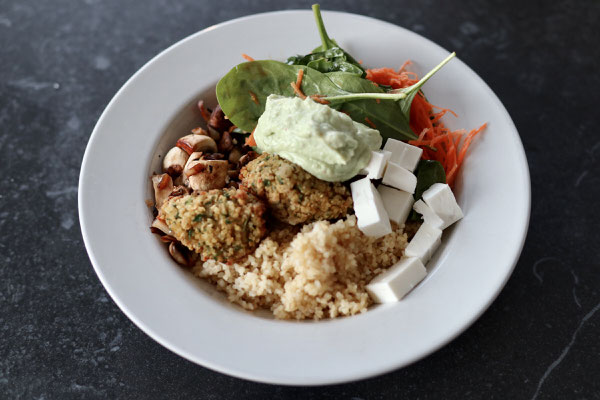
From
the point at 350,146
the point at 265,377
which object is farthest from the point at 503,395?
the point at 350,146

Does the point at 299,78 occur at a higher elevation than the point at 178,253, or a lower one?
higher

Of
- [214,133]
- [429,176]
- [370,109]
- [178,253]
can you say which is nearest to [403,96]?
[370,109]

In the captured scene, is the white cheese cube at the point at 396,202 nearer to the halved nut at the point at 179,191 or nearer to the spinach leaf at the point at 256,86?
the spinach leaf at the point at 256,86

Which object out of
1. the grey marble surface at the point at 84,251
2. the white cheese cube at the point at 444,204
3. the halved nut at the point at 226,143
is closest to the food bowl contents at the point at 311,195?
the white cheese cube at the point at 444,204

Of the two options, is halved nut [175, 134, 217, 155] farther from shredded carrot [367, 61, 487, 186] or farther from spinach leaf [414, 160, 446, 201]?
spinach leaf [414, 160, 446, 201]

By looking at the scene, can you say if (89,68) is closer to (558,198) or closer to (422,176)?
(422,176)

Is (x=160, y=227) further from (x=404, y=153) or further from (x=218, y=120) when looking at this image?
(x=404, y=153)

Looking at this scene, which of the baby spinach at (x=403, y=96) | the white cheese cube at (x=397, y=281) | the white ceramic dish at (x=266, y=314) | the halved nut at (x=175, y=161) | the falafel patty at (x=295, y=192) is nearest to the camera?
the white ceramic dish at (x=266, y=314)
